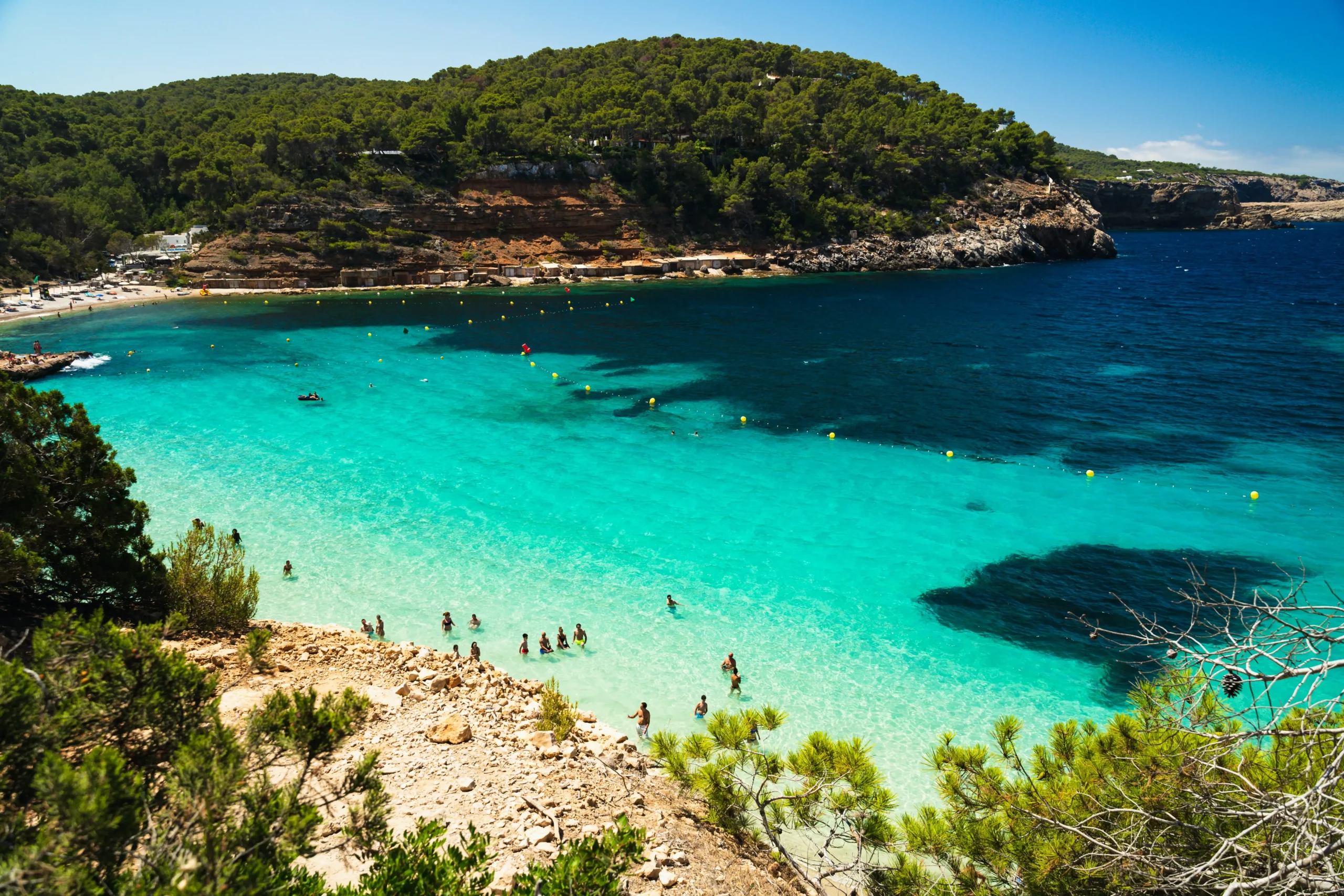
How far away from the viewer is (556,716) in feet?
46.7

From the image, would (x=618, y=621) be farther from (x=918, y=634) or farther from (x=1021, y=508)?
(x=1021, y=508)

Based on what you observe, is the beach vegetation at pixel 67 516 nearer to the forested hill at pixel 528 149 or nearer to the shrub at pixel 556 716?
the shrub at pixel 556 716

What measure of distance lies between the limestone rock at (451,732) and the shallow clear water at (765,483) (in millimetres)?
5476

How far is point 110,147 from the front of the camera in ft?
329

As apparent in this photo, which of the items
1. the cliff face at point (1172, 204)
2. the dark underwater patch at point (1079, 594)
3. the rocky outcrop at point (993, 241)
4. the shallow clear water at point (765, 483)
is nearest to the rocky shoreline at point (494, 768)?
the shallow clear water at point (765, 483)

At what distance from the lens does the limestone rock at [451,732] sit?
12891 millimetres

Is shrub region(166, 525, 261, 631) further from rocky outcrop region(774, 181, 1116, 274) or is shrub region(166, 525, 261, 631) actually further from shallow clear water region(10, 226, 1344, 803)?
rocky outcrop region(774, 181, 1116, 274)

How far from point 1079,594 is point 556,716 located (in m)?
17.7

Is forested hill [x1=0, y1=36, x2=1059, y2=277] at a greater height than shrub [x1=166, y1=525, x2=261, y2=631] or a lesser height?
greater

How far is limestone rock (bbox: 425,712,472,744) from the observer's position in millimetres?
12891

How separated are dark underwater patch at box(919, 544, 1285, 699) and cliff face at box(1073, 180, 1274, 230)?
663 feet

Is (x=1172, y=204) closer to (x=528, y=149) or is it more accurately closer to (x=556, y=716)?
(x=528, y=149)

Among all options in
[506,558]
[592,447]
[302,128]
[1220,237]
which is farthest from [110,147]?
[1220,237]

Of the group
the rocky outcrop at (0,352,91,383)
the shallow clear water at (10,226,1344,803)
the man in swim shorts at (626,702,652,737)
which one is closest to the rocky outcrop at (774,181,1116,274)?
the shallow clear water at (10,226,1344,803)
